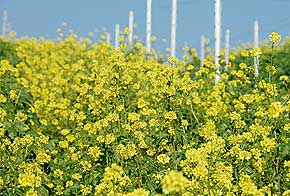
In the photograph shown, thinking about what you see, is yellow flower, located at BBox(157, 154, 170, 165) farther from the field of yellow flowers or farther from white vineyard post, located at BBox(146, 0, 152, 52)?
white vineyard post, located at BBox(146, 0, 152, 52)

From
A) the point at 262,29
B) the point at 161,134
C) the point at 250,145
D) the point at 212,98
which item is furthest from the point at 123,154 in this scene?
the point at 262,29

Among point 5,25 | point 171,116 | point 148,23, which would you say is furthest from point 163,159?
point 5,25

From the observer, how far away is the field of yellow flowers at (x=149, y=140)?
3.04 meters

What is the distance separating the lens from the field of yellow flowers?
304 cm

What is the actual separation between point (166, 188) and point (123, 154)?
5.70ft

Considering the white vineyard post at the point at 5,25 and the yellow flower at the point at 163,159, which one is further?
the white vineyard post at the point at 5,25

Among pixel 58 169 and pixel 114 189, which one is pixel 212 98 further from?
pixel 114 189

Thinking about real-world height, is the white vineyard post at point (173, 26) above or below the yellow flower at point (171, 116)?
above

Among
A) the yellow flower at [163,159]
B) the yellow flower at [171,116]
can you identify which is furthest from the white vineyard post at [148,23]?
the yellow flower at [163,159]

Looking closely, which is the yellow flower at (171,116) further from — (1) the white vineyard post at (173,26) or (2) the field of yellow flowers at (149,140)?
(1) the white vineyard post at (173,26)

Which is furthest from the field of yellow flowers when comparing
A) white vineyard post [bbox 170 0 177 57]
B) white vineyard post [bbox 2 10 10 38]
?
white vineyard post [bbox 2 10 10 38]

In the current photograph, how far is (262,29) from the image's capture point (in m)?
12.2

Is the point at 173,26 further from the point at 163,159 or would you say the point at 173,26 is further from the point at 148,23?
the point at 163,159

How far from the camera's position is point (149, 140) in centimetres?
389
